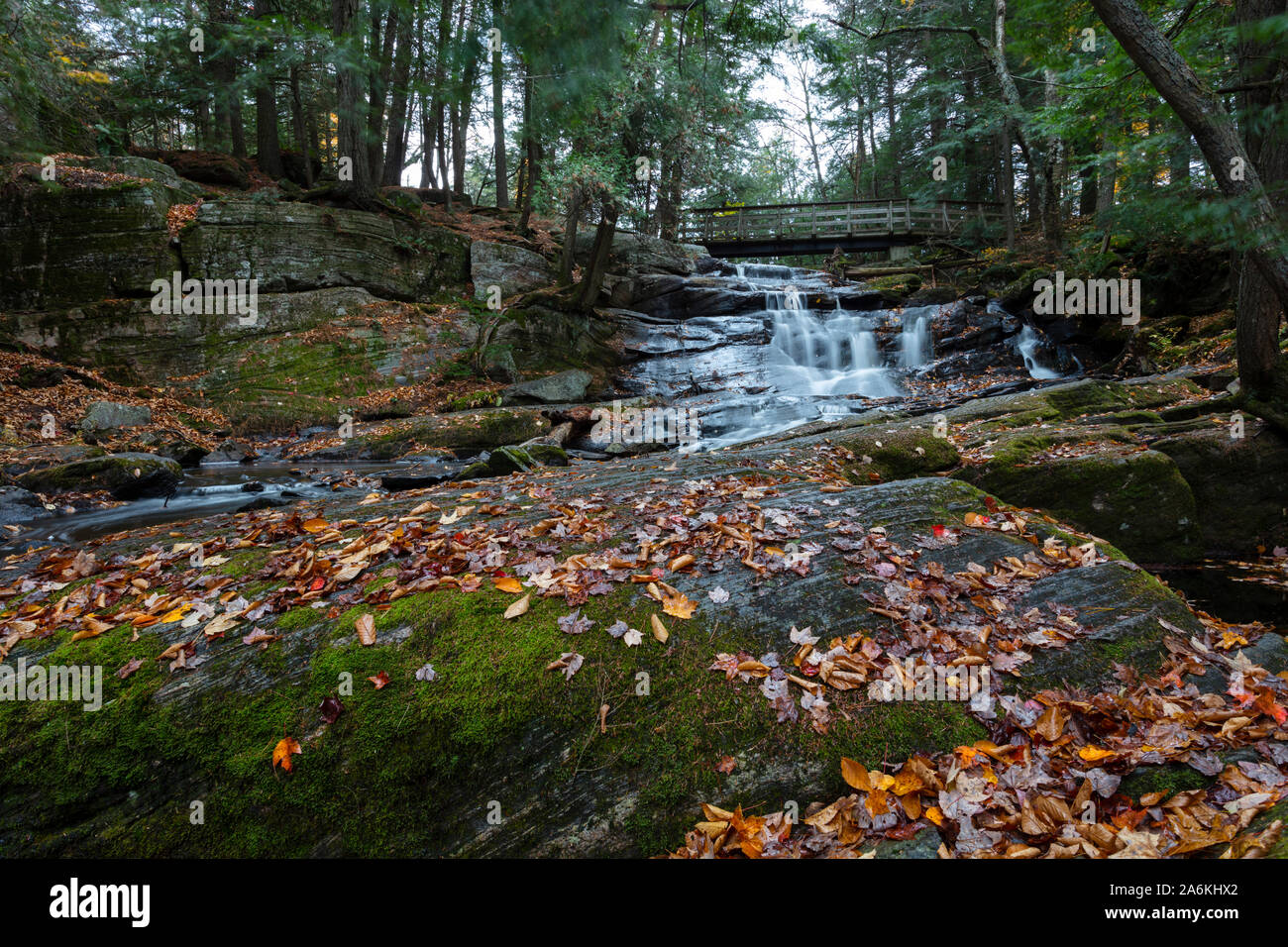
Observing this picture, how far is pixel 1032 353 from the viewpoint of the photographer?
1549 centimetres

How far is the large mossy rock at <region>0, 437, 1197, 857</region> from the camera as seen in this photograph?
7.79 ft

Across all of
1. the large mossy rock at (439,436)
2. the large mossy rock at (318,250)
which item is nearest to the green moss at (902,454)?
the large mossy rock at (439,436)

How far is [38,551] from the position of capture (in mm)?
5320

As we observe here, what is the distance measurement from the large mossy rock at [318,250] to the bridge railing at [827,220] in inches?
524

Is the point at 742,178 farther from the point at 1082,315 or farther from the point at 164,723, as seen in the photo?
the point at 164,723

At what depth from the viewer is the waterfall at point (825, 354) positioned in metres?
16.1

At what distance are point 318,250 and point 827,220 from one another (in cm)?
2257

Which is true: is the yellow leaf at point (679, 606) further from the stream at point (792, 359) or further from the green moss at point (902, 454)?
the stream at point (792, 359)

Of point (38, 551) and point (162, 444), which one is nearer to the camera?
point (38, 551)

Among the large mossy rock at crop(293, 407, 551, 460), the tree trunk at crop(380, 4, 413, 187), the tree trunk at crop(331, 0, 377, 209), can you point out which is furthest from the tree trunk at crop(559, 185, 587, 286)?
the large mossy rock at crop(293, 407, 551, 460)

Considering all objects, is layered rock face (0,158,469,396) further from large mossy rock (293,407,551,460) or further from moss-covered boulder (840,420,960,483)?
moss-covered boulder (840,420,960,483)
